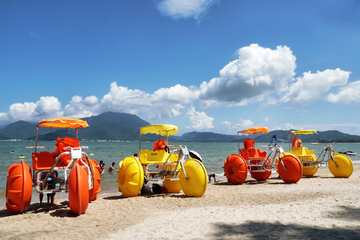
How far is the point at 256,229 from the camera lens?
16.4 ft

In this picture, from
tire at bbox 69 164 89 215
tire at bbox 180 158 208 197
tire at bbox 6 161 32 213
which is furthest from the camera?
tire at bbox 180 158 208 197

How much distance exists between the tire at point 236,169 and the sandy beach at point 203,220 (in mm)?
3970

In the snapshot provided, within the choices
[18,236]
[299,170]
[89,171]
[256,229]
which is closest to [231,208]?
[256,229]

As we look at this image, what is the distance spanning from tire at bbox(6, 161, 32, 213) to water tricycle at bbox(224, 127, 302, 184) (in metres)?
8.81

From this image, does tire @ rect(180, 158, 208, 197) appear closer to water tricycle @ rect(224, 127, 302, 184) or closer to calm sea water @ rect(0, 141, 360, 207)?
water tricycle @ rect(224, 127, 302, 184)

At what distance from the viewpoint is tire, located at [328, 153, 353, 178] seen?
1364 cm

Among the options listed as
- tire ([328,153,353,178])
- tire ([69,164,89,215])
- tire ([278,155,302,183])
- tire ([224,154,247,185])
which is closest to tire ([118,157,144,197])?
tire ([69,164,89,215])

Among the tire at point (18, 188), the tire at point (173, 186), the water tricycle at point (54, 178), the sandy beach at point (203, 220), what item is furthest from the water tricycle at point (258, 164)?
the tire at point (18, 188)

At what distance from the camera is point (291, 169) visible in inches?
460

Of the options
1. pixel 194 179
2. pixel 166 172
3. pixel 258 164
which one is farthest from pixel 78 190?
pixel 258 164

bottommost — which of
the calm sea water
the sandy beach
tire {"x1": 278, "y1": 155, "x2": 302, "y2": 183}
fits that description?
the calm sea water

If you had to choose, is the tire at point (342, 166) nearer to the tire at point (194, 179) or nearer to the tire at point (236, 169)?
the tire at point (236, 169)

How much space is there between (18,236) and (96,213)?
1.96 meters

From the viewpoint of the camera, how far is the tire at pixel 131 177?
8836 millimetres
